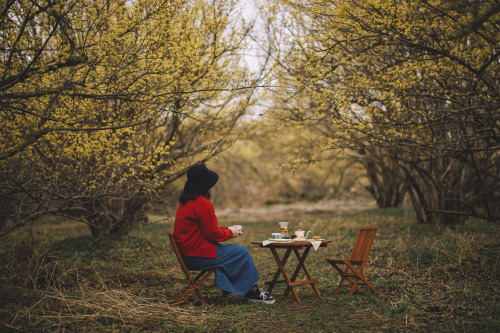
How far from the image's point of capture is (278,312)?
470 centimetres

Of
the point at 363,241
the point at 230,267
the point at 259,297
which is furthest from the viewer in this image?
the point at 363,241

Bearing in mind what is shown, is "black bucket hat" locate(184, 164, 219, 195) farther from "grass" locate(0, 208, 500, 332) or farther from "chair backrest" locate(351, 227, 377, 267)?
"chair backrest" locate(351, 227, 377, 267)

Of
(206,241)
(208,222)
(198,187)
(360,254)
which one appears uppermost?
(198,187)

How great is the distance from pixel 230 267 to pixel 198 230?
1.96 feet

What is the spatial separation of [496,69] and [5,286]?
777 centimetres

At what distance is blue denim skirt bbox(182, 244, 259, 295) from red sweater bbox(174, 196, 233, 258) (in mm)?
83

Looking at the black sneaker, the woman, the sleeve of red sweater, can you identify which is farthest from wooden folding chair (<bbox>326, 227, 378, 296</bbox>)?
the sleeve of red sweater

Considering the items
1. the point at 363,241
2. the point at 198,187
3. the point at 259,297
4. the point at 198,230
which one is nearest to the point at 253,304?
the point at 259,297

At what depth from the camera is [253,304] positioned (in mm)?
5055

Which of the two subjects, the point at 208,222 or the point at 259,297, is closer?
the point at 208,222

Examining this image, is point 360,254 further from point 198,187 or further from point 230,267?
point 198,187

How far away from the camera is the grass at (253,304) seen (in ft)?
12.8

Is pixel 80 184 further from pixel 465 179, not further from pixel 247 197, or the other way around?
pixel 247 197

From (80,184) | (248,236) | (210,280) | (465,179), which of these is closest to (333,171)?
(248,236)
